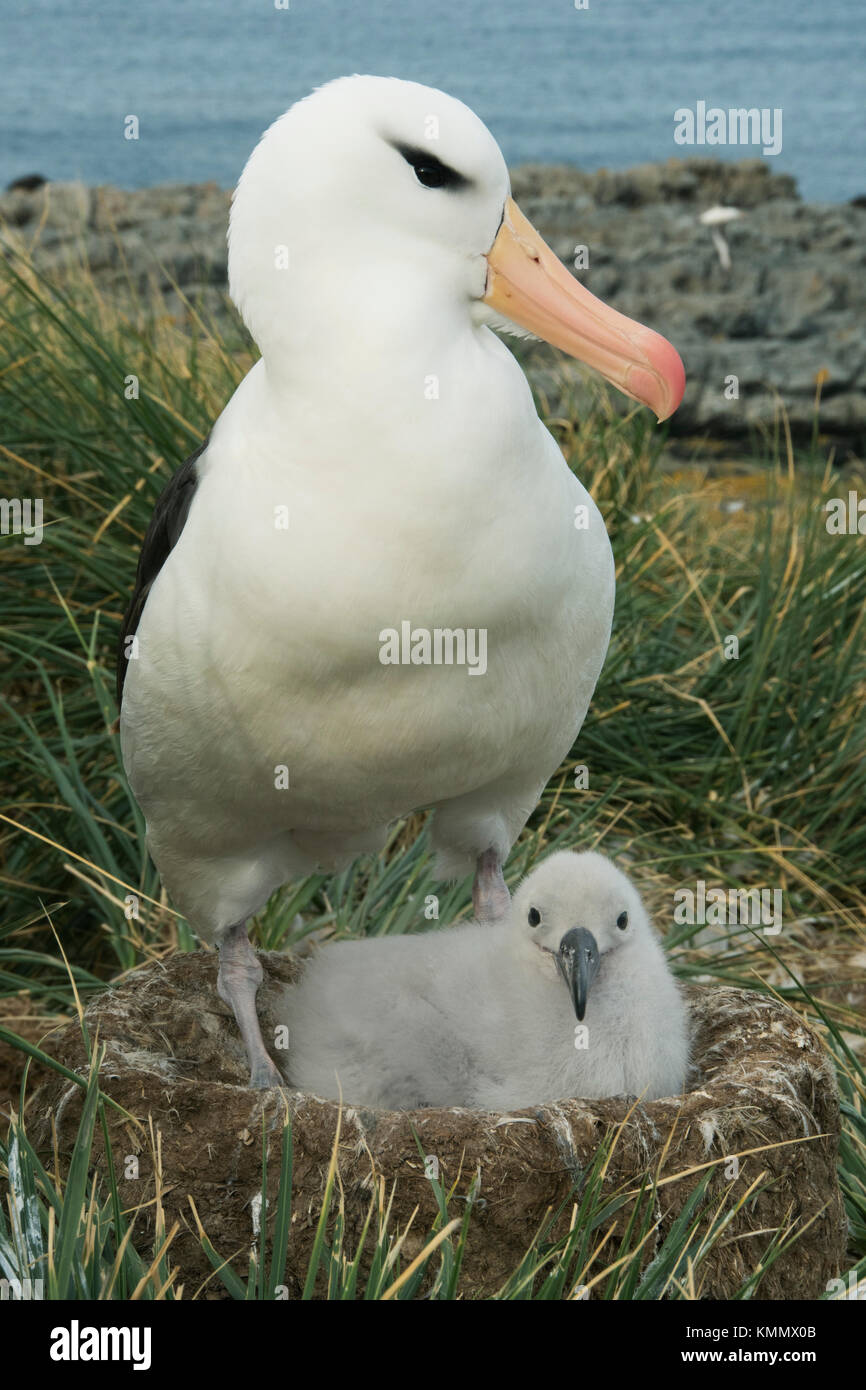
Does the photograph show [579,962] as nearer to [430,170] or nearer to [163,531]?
[163,531]

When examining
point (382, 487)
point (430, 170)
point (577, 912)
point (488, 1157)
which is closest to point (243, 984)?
point (577, 912)

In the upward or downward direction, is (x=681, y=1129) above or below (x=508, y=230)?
below

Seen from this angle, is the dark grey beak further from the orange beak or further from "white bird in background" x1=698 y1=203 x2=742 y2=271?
"white bird in background" x1=698 y1=203 x2=742 y2=271

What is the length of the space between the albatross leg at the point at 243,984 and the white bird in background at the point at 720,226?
19144 millimetres

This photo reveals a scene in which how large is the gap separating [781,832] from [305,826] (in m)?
2.54

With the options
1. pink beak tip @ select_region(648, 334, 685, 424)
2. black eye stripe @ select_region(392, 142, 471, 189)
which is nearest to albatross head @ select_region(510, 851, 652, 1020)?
pink beak tip @ select_region(648, 334, 685, 424)

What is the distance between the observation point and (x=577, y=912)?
3.65 m

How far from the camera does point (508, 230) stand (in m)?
3.19

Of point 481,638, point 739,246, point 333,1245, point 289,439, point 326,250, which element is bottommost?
point 333,1245

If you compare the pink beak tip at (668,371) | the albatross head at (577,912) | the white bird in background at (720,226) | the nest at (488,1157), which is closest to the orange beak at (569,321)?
the pink beak tip at (668,371)

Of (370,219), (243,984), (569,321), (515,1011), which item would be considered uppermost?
(370,219)

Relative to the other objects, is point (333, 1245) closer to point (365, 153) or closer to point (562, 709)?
point (562, 709)

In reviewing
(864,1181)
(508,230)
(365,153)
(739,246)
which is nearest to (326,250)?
(365,153)

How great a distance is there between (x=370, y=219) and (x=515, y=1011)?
181 centimetres
